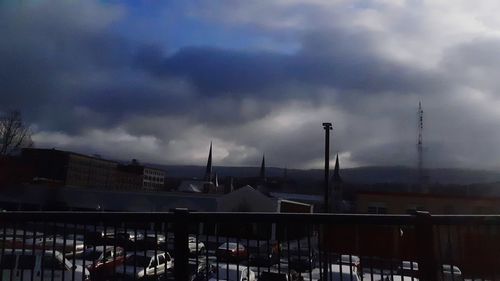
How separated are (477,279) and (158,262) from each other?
2.78 metres

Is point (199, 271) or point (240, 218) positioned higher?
point (240, 218)

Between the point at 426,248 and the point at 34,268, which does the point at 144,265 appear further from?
the point at 426,248

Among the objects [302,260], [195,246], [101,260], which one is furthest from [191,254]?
[302,260]

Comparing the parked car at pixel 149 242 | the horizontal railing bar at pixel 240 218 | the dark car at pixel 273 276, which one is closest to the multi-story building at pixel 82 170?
the horizontal railing bar at pixel 240 218

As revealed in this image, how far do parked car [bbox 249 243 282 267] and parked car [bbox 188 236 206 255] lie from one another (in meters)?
0.44

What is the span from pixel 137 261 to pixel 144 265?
90 millimetres

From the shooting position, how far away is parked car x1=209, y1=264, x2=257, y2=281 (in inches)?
177

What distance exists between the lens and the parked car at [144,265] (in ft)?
14.7

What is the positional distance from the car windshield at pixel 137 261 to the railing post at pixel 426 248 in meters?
2.32

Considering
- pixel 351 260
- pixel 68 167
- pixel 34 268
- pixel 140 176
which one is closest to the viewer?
pixel 351 260

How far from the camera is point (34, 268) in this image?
4633mm

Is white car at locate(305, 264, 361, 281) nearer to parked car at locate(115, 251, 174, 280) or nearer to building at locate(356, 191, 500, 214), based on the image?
parked car at locate(115, 251, 174, 280)

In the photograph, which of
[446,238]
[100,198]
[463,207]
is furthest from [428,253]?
[100,198]

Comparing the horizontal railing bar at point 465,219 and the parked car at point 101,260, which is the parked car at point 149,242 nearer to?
the parked car at point 101,260
